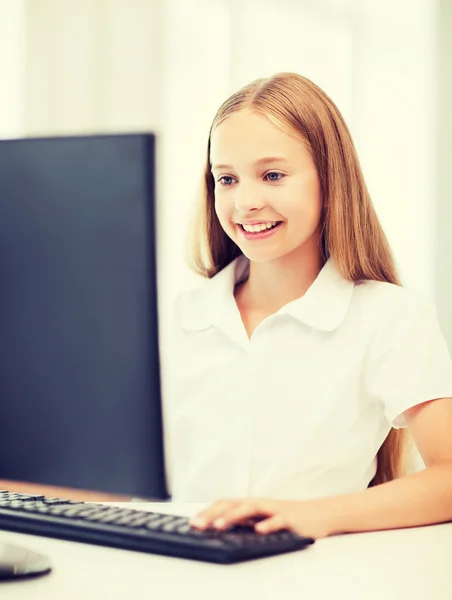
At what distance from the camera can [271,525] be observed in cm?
70

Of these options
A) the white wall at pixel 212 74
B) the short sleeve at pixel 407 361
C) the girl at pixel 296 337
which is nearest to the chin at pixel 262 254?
the girl at pixel 296 337

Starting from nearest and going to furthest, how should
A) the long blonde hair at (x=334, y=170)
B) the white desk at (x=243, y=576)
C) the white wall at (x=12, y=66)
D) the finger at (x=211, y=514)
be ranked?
the white desk at (x=243, y=576) < the finger at (x=211, y=514) < the long blonde hair at (x=334, y=170) < the white wall at (x=12, y=66)

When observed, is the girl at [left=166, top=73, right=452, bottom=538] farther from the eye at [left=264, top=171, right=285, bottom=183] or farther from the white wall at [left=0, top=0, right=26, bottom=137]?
the white wall at [left=0, top=0, right=26, bottom=137]

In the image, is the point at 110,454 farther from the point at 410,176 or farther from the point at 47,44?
the point at 410,176

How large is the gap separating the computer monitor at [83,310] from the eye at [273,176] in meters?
0.57

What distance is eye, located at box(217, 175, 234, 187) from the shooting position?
1.19m

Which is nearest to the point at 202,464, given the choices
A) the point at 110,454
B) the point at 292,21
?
the point at 110,454

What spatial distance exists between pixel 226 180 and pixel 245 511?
609 millimetres

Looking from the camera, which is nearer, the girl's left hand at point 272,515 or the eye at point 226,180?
the girl's left hand at point 272,515

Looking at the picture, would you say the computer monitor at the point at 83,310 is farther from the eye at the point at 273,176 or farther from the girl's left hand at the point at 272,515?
the eye at the point at 273,176

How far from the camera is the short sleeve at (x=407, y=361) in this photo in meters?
1.05

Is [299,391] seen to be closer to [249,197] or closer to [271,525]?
[249,197]

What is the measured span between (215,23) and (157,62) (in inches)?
8.1

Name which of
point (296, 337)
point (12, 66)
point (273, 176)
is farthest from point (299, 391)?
point (12, 66)
